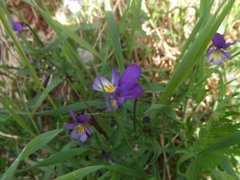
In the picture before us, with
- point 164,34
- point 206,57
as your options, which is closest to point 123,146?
point 206,57

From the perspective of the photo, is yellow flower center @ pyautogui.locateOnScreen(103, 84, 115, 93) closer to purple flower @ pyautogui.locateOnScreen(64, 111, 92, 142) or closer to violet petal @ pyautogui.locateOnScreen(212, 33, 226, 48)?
purple flower @ pyautogui.locateOnScreen(64, 111, 92, 142)

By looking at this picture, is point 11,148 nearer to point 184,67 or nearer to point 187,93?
point 187,93

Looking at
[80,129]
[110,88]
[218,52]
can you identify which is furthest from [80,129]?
[218,52]

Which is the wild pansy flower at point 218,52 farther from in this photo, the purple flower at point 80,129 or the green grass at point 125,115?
the purple flower at point 80,129

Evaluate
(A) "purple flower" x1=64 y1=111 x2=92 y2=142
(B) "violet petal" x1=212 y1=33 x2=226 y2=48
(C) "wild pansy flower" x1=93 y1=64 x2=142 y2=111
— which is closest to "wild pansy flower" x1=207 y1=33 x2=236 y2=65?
(B) "violet petal" x1=212 y1=33 x2=226 y2=48

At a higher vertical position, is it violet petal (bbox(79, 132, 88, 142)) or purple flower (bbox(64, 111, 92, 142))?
purple flower (bbox(64, 111, 92, 142))

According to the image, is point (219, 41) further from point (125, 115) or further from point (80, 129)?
point (80, 129)
